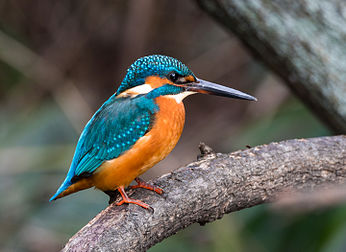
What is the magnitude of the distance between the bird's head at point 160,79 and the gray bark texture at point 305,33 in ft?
2.23

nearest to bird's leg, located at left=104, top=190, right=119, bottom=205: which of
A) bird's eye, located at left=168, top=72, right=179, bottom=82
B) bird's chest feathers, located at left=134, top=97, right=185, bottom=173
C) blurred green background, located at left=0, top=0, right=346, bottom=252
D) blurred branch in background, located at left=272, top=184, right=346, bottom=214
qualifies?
bird's chest feathers, located at left=134, top=97, right=185, bottom=173

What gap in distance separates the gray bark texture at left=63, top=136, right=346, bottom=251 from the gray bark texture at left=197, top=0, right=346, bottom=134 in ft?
1.26

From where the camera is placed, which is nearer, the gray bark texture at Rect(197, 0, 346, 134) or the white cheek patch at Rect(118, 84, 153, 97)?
the white cheek patch at Rect(118, 84, 153, 97)

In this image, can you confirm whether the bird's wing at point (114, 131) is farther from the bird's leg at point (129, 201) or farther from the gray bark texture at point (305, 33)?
the gray bark texture at point (305, 33)

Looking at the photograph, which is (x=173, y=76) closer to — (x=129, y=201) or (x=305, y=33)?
(x=129, y=201)

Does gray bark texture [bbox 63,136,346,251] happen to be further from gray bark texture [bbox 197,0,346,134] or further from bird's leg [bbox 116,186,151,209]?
gray bark texture [bbox 197,0,346,134]

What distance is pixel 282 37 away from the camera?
2834 millimetres

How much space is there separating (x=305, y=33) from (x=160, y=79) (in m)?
1.02

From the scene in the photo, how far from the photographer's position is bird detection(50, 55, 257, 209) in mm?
2188

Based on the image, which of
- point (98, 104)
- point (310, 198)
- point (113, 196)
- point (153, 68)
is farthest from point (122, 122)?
point (98, 104)

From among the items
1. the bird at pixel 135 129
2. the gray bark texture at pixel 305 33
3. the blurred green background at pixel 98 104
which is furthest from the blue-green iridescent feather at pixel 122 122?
the blurred green background at pixel 98 104

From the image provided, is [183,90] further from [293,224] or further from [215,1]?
[293,224]

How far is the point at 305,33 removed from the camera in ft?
9.26

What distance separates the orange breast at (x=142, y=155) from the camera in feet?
7.13
